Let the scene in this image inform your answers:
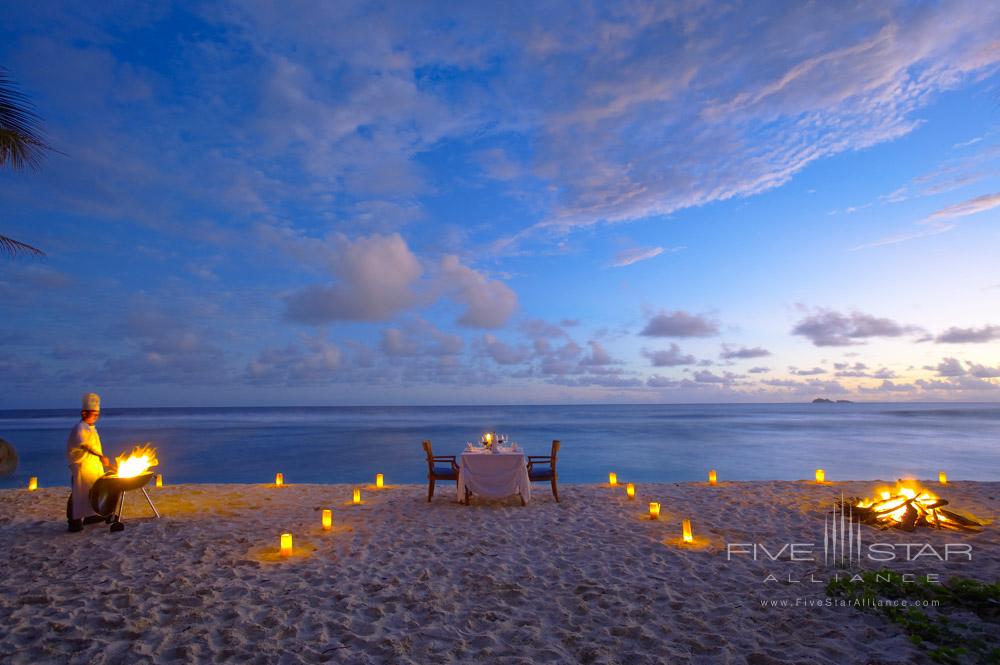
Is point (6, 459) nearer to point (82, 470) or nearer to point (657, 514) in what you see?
point (82, 470)

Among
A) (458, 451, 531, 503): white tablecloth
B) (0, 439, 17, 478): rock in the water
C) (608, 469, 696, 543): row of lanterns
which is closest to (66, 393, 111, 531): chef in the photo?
(458, 451, 531, 503): white tablecloth

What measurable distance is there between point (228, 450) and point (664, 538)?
30.9 meters

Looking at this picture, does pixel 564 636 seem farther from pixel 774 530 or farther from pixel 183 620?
pixel 774 530

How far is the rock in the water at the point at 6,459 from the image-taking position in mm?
17234

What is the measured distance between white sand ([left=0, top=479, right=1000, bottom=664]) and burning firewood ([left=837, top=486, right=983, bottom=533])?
34 centimetres

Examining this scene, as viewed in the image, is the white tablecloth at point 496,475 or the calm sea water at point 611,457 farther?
the calm sea water at point 611,457

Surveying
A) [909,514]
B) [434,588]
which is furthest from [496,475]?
[909,514]

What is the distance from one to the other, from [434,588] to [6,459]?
71.6 ft

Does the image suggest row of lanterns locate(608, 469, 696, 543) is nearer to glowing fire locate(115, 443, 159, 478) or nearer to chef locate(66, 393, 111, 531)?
glowing fire locate(115, 443, 159, 478)

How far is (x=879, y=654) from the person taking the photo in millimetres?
3383

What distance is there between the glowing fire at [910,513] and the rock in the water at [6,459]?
962 inches

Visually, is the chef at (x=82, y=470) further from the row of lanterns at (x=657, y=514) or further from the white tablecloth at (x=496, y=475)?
the row of lanterns at (x=657, y=514)

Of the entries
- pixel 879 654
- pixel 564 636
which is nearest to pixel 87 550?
pixel 564 636

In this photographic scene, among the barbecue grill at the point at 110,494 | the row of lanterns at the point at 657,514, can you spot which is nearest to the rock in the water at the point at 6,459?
the barbecue grill at the point at 110,494
